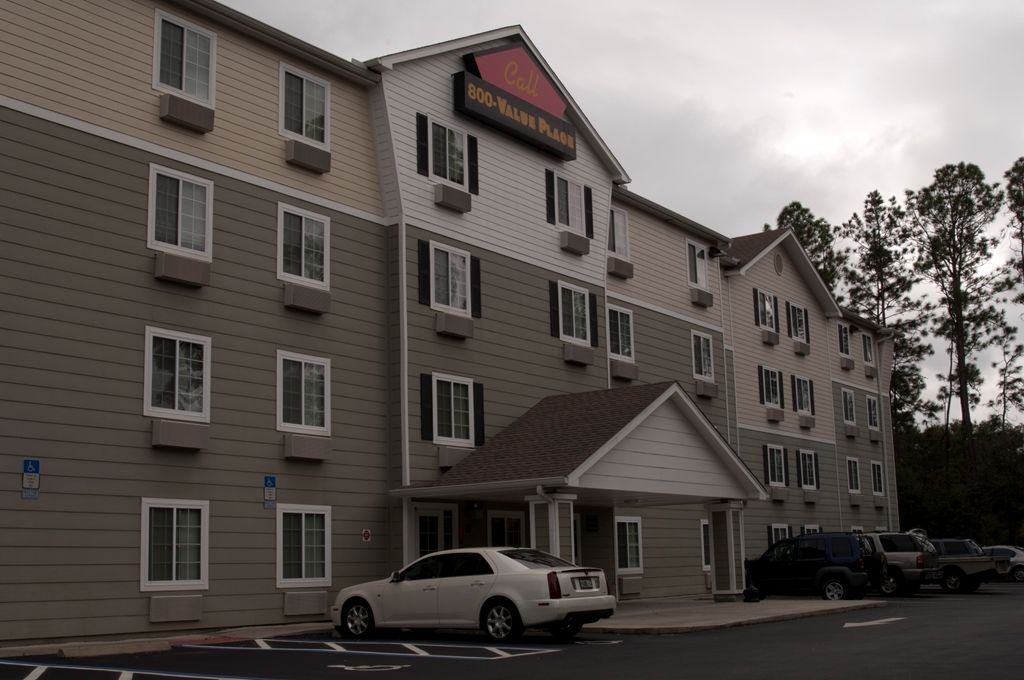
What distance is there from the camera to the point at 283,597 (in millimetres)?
20797

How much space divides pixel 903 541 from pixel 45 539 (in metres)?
22.3

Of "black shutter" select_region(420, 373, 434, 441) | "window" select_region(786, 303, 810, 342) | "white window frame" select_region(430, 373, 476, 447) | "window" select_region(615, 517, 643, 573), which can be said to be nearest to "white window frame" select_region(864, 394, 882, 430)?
"window" select_region(786, 303, 810, 342)

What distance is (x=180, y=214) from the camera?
2003cm

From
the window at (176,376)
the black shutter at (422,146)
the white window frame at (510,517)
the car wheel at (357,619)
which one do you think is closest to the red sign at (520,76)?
the black shutter at (422,146)

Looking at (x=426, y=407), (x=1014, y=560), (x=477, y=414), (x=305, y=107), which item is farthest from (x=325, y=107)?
(x=1014, y=560)

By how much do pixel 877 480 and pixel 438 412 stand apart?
2910cm

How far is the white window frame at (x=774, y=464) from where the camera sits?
3866 cm

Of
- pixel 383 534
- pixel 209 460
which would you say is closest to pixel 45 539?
pixel 209 460

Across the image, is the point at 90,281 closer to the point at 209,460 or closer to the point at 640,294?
the point at 209,460

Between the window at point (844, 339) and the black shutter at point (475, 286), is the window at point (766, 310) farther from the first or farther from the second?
the black shutter at point (475, 286)

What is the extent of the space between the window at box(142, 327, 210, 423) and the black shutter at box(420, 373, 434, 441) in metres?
5.12

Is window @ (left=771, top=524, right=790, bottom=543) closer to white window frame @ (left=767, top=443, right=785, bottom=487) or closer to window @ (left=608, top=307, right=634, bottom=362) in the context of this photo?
white window frame @ (left=767, top=443, right=785, bottom=487)

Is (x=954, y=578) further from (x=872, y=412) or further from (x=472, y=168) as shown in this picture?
(x=472, y=168)

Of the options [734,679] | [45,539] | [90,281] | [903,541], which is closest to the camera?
[734,679]
